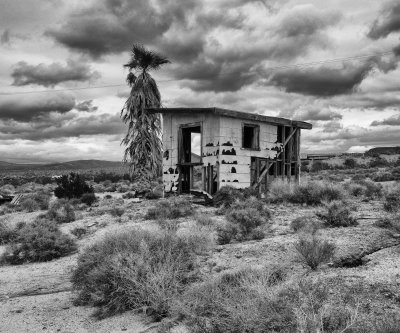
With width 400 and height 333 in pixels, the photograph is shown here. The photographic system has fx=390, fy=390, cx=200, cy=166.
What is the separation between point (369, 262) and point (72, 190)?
17701 mm

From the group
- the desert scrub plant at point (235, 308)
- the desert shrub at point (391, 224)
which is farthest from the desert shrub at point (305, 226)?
the desert scrub plant at point (235, 308)

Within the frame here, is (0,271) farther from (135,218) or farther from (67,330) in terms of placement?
(135,218)

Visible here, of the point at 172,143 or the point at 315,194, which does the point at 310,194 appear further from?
the point at 172,143

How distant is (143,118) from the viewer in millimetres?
20672

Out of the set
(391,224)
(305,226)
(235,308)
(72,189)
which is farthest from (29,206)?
(235,308)

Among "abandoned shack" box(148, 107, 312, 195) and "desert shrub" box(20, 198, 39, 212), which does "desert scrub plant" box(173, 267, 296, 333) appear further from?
"desert shrub" box(20, 198, 39, 212)

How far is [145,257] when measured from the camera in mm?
5441

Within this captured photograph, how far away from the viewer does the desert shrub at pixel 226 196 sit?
46.3ft

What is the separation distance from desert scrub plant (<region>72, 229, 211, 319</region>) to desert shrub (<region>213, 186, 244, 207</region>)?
7.97 m

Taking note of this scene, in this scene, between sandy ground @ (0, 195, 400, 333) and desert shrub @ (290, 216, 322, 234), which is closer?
sandy ground @ (0, 195, 400, 333)

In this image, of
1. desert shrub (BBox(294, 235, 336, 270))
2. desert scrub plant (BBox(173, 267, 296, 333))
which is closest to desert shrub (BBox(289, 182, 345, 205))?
desert shrub (BBox(294, 235, 336, 270))

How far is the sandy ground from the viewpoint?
4.71 m

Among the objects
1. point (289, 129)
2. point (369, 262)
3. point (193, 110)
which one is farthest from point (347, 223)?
point (289, 129)

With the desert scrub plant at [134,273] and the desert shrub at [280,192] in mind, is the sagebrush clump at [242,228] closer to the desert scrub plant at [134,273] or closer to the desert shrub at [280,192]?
the desert scrub plant at [134,273]
